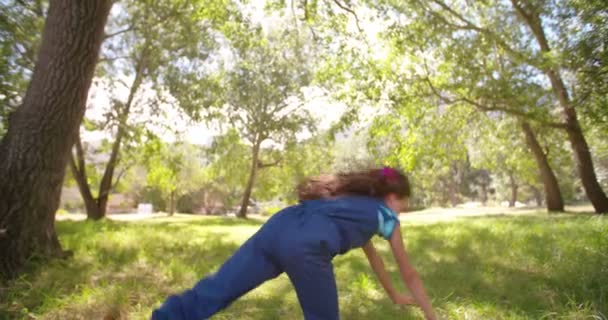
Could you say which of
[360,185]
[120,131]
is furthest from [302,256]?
[120,131]

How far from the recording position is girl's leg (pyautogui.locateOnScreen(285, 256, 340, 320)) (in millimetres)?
2641

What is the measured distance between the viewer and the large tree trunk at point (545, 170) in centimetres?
1971

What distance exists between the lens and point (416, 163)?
58.7ft

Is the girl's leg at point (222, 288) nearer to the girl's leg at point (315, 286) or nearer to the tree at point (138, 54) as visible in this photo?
the girl's leg at point (315, 286)

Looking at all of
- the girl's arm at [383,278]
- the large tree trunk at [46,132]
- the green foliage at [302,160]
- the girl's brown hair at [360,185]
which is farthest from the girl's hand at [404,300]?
the green foliage at [302,160]

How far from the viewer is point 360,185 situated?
2.97 metres

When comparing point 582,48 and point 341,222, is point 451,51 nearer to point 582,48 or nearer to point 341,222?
point 582,48

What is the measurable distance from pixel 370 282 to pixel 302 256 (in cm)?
304

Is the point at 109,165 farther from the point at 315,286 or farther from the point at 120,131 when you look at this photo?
the point at 315,286

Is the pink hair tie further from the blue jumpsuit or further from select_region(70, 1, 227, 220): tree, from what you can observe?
select_region(70, 1, 227, 220): tree

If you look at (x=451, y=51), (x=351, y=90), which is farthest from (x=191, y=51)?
(x=451, y=51)

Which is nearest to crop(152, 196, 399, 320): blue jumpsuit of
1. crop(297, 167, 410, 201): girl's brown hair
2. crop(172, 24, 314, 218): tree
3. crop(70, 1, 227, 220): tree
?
crop(297, 167, 410, 201): girl's brown hair

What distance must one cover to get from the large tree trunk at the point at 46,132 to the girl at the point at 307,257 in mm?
3925

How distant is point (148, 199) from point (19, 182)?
59802mm
